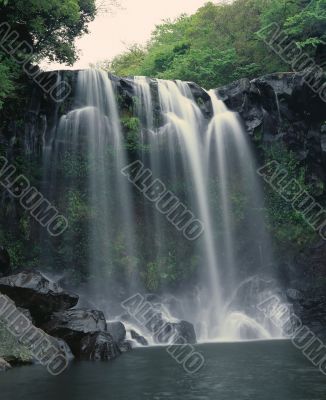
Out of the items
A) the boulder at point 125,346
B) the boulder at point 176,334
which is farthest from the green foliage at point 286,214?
the boulder at point 125,346

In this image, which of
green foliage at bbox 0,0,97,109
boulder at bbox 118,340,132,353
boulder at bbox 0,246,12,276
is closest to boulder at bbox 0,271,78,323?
boulder at bbox 118,340,132,353

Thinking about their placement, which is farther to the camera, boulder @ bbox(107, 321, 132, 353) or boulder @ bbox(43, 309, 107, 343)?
→ boulder @ bbox(107, 321, 132, 353)

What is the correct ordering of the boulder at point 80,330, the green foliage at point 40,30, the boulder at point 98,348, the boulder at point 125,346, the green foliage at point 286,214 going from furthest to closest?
the green foliage at point 286,214 < the green foliage at point 40,30 < the boulder at point 125,346 < the boulder at point 80,330 < the boulder at point 98,348

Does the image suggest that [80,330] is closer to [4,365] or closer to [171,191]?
[4,365]

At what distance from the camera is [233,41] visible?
2978 centimetres

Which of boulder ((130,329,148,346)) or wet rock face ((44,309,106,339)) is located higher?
wet rock face ((44,309,106,339))

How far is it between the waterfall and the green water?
6.68m

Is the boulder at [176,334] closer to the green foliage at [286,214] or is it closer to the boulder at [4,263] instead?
the boulder at [4,263]

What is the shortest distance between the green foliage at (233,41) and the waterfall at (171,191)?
5.80 m

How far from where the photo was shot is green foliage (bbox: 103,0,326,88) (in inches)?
955

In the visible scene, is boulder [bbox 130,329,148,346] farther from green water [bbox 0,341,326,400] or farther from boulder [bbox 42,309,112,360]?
green water [bbox 0,341,326,400]

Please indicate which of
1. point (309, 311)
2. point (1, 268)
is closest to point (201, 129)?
point (309, 311)

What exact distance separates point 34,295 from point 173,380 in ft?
18.3

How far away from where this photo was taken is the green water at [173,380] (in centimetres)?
868
